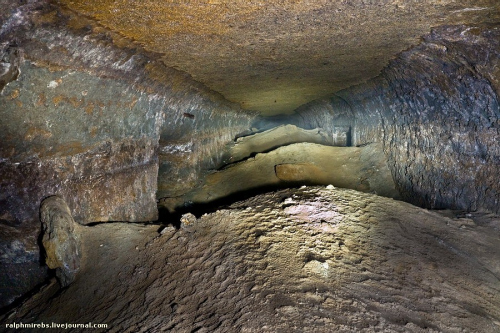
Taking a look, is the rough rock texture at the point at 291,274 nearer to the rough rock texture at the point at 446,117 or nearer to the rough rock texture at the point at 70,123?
the rough rock texture at the point at 70,123

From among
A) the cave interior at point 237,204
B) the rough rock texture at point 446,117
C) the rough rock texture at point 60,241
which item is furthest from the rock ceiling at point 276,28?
the rough rock texture at point 60,241

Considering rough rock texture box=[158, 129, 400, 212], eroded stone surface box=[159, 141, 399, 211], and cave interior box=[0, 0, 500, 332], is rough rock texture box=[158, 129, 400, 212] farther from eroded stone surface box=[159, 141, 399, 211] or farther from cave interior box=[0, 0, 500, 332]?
cave interior box=[0, 0, 500, 332]

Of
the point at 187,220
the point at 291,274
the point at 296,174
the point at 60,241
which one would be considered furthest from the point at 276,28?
the point at 296,174

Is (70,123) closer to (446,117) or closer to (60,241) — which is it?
(60,241)

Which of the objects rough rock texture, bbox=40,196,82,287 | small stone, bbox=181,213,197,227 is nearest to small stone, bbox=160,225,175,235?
small stone, bbox=181,213,197,227

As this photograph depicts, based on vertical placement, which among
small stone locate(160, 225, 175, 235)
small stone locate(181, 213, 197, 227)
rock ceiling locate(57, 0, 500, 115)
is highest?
rock ceiling locate(57, 0, 500, 115)

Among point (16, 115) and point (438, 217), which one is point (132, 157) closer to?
point (16, 115)

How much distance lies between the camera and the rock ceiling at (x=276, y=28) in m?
2.45

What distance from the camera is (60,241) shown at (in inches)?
111

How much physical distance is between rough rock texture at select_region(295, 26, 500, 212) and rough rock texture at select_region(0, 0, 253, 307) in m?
3.89

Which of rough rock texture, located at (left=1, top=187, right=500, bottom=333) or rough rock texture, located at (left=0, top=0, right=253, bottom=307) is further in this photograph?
rough rock texture, located at (left=0, top=0, right=253, bottom=307)

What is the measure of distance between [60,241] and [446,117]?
5.52m

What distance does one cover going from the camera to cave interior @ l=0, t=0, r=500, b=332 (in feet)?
7.09

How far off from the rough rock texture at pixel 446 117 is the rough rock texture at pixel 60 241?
4873 mm
